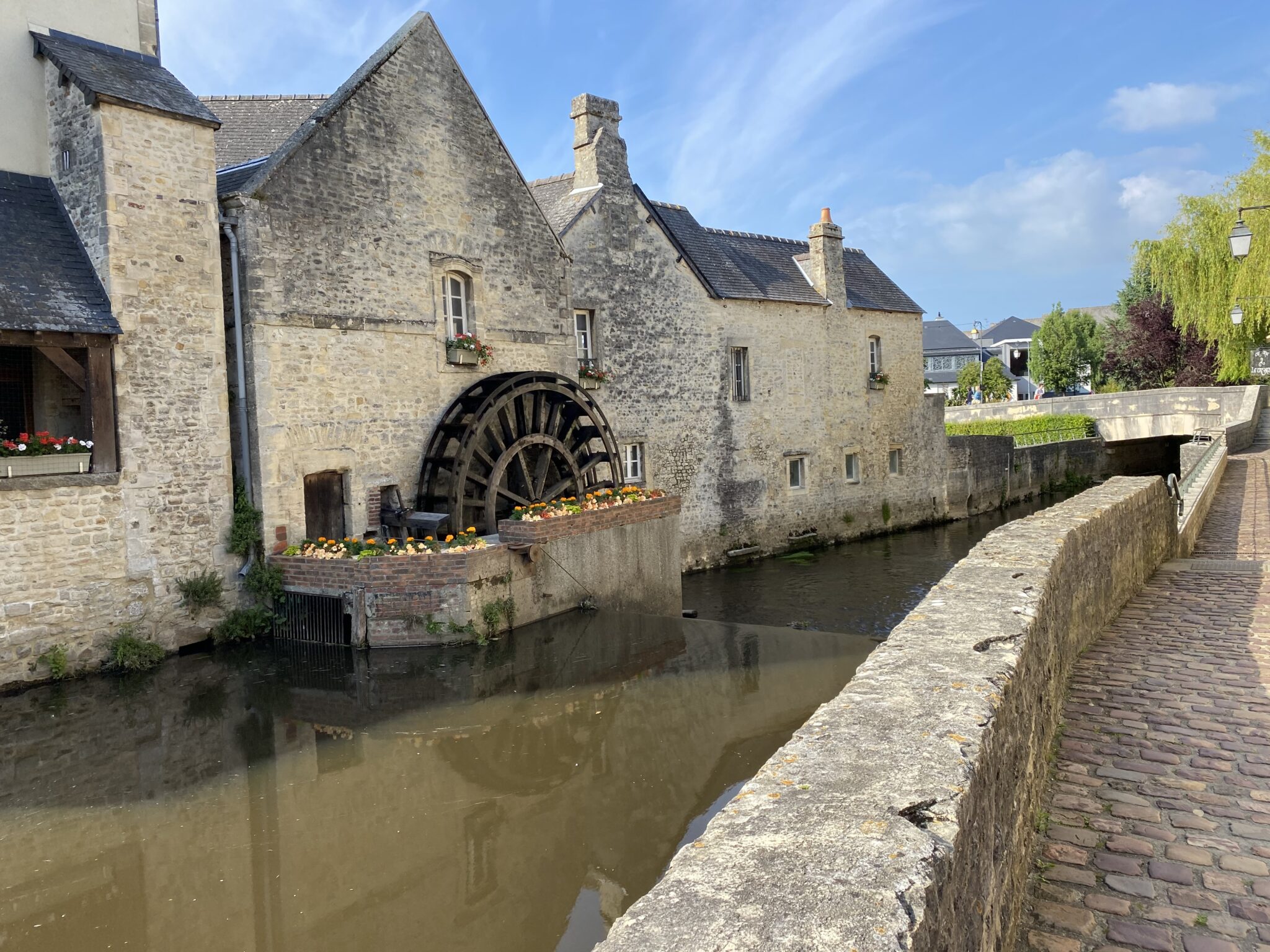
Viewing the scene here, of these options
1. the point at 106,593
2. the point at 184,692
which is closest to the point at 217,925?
the point at 184,692

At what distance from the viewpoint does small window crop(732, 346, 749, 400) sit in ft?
63.8

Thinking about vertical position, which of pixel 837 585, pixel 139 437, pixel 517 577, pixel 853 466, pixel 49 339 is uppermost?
pixel 49 339

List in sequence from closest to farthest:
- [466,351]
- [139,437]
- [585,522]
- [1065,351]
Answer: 1. [139,437]
2. [585,522]
3. [466,351]
4. [1065,351]

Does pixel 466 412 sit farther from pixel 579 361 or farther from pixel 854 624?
pixel 854 624

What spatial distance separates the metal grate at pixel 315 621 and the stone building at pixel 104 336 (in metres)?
0.85

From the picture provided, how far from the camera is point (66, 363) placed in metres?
9.02

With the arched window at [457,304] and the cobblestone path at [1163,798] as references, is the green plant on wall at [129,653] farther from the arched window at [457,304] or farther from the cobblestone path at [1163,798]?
the cobblestone path at [1163,798]

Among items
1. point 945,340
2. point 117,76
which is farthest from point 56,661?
point 945,340

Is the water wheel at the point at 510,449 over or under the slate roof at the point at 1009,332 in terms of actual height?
under

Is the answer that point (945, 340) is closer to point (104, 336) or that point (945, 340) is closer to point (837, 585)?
point (837, 585)

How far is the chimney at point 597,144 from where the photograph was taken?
1638 cm

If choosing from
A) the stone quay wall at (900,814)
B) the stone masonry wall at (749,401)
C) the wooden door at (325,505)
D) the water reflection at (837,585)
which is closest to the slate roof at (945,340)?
the stone masonry wall at (749,401)

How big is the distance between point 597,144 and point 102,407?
9870mm

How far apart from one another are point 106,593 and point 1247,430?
26.7 meters
